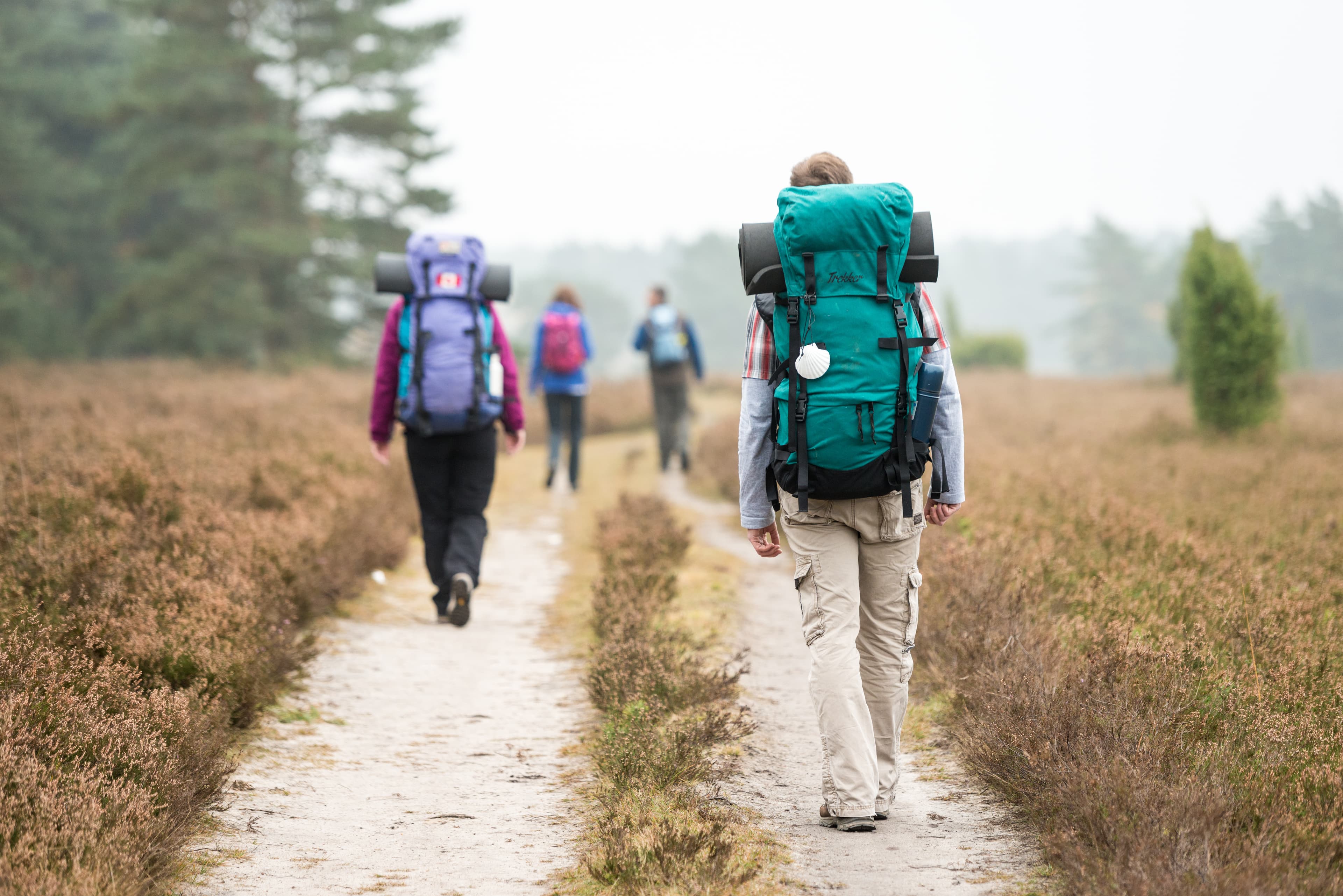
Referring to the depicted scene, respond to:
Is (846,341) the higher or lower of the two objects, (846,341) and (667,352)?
the higher

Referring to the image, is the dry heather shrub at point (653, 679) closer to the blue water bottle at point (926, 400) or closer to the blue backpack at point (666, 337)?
the blue water bottle at point (926, 400)

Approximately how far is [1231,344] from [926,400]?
12197 mm

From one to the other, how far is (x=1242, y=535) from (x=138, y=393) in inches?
469

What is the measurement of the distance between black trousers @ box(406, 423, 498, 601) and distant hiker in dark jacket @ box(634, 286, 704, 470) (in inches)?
240

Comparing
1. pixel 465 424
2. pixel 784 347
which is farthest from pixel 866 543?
pixel 465 424

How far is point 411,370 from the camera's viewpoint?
5750 mm

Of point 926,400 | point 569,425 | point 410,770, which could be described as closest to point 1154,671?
point 926,400

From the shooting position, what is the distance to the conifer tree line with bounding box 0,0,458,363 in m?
24.4

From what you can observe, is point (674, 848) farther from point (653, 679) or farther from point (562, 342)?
point (562, 342)

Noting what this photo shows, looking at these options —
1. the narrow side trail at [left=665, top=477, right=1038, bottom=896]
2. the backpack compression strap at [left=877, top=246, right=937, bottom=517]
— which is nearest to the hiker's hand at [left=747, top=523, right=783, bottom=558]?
the backpack compression strap at [left=877, top=246, right=937, bottom=517]

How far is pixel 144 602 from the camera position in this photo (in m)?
4.42

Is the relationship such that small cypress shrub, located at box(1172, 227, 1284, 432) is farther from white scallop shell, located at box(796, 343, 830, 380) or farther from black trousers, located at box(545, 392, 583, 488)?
white scallop shell, located at box(796, 343, 830, 380)

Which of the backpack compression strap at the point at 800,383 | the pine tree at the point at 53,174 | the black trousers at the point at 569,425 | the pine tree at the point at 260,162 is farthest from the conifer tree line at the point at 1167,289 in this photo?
the backpack compression strap at the point at 800,383

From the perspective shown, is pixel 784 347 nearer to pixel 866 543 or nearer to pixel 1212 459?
pixel 866 543
